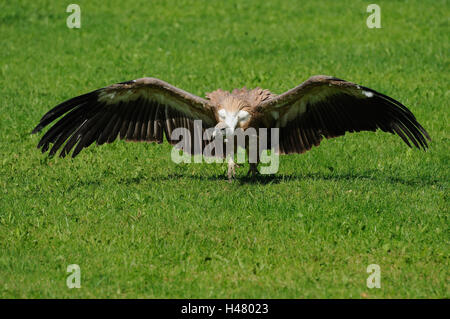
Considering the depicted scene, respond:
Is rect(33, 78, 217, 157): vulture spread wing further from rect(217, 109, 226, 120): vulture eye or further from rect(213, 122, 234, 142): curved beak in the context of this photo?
rect(213, 122, 234, 142): curved beak

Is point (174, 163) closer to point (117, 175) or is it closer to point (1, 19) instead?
point (117, 175)

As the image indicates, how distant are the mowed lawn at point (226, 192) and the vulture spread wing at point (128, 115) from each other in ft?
2.25

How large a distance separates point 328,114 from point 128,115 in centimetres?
273

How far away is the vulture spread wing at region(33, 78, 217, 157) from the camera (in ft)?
30.7

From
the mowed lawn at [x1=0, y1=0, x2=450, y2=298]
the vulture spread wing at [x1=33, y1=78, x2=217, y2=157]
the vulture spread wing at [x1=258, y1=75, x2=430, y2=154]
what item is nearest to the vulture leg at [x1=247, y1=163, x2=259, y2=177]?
the mowed lawn at [x1=0, y1=0, x2=450, y2=298]

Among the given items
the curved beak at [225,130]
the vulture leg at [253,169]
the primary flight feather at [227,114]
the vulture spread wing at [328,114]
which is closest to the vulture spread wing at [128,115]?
the primary flight feather at [227,114]

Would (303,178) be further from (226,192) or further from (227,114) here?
(227,114)

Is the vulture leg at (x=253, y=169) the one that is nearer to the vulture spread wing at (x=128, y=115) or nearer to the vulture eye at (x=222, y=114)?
the vulture spread wing at (x=128, y=115)

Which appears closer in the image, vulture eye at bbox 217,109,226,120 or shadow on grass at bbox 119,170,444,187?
vulture eye at bbox 217,109,226,120

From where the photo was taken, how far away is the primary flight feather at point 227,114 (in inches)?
361

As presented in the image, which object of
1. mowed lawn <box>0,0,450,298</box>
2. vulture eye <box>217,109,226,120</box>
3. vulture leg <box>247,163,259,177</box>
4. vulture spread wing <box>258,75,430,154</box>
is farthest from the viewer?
vulture leg <box>247,163,259,177</box>

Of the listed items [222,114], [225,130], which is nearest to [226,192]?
[225,130]

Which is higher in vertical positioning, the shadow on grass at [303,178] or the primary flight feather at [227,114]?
the primary flight feather at [227,114]

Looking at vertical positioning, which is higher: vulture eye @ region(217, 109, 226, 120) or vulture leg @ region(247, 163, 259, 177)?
vulture eye @ region(217, 109, 226, 120)
